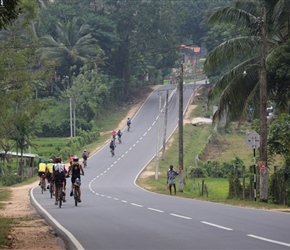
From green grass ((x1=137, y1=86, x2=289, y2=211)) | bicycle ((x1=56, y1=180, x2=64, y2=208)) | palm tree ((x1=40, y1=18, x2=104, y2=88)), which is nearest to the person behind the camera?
bicycle ((x1=56, y1=180, x2=64, y2=208))

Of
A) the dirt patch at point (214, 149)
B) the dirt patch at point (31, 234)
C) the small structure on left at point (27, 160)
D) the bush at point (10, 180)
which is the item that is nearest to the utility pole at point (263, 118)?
the dirt patch at point (31, 234)

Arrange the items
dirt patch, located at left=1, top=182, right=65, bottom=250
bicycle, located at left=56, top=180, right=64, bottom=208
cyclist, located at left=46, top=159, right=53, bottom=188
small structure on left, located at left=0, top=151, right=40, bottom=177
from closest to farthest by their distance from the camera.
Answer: dirt patch, located at left=1, top=182, right=65, bottom=250 < bicycle, located at left=56, top=180, right=64, bottom=208 < cyclist, located at left=46, top=159, right=53, bottom=188 < small structure on left, located at left=0, top=151, right=40, bottom=177

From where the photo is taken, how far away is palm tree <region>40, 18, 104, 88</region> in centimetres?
9269

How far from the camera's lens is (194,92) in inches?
3954

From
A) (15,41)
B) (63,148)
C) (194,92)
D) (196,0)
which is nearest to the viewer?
(15,41)

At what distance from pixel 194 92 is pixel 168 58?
7043 mm

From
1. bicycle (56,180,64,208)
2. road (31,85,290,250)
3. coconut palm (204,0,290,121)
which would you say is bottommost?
road (31,85,290,250)

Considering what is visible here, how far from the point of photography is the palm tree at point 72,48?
92688mm

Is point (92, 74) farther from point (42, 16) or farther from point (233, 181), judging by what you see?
point (233, 181)

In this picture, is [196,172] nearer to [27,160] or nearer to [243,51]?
[27,160]

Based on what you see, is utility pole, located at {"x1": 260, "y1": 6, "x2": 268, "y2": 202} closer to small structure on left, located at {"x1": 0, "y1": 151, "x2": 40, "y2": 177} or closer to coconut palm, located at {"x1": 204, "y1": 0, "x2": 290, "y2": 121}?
coconut palm, located at {"x1": 204, "y1": 0, "x2": 290, "y2": 121}

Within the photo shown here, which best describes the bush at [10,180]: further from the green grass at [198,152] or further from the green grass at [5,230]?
the green grass at [5,230]

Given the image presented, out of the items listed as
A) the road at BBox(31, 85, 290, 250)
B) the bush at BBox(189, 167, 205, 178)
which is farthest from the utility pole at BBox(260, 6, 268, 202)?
the bush at BBox(189, 167, 205, 178)

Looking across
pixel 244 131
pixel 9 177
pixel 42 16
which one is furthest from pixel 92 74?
pixel 9 177
